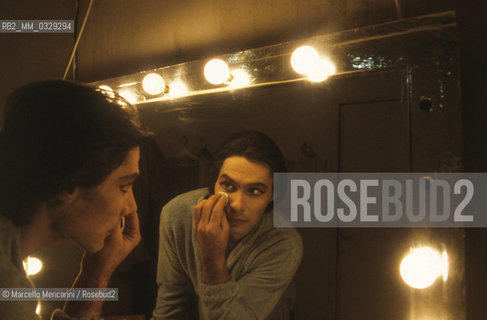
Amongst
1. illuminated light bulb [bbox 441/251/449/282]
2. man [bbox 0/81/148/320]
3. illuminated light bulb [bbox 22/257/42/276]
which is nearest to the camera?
illuminated light bulb [bbox 441/251/449/282]

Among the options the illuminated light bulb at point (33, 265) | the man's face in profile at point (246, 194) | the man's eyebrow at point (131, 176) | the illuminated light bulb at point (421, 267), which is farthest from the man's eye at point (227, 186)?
the illuminated light bulb at point (33, 265)

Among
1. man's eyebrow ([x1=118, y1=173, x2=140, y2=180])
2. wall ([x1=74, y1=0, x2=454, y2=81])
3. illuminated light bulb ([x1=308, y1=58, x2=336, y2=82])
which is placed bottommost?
man's eyebrow ([x1=118, y1=173, x2=140, y2=180])

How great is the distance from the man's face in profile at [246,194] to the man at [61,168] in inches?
10.8

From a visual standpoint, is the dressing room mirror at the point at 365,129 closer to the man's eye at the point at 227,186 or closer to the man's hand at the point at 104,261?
the man's eye at the point at 227,186

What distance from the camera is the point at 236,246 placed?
28.9 inches

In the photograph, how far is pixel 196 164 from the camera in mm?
820

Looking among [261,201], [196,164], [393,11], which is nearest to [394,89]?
[393,11]

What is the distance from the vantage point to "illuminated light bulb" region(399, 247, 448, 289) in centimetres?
60

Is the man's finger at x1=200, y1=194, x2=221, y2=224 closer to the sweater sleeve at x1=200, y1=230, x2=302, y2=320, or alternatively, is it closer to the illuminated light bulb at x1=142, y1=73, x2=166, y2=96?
the sweater sleeve at x1=200, y1=230, x2=302, y2=320

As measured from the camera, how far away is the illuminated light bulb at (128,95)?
0.94 metres

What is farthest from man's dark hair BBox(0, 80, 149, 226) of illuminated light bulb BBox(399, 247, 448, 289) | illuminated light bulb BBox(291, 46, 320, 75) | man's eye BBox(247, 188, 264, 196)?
illuminated light bulb BBox(399, 247, 448, 289)

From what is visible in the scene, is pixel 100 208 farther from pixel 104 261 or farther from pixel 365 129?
pixel 365 129

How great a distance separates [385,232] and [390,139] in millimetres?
171

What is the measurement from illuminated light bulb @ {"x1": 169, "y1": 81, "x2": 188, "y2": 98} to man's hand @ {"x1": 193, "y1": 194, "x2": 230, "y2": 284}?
286 millimetres
